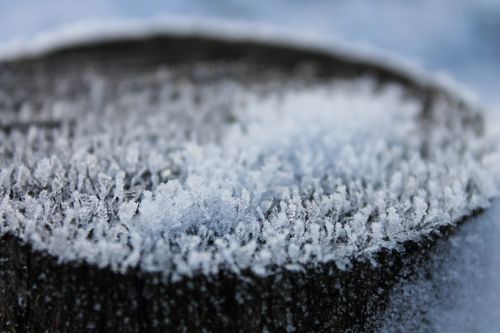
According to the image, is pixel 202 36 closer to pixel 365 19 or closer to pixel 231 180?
→ pixel 231 180

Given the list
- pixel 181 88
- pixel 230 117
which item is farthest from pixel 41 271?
pixel 181 88

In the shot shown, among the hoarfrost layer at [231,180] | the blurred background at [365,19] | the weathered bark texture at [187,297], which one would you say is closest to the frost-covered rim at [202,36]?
the blurred background at [365,19]

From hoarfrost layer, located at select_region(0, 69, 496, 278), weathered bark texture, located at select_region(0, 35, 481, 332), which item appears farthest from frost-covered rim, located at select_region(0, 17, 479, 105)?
weathered bark texture, located at select_region(0, 35, 481, 332)

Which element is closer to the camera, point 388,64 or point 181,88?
point 181,88

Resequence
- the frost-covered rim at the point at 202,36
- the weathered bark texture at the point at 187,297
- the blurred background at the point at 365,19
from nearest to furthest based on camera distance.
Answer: the weathered bark texture at the point at 187,297 < the frost-covered rim at the point at 202,36 < the blurred background at the point at 365,19

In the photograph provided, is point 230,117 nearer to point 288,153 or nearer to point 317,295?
point 288,153

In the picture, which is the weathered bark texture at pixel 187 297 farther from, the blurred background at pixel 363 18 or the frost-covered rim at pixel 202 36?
the blurred background at pixel 363 18
